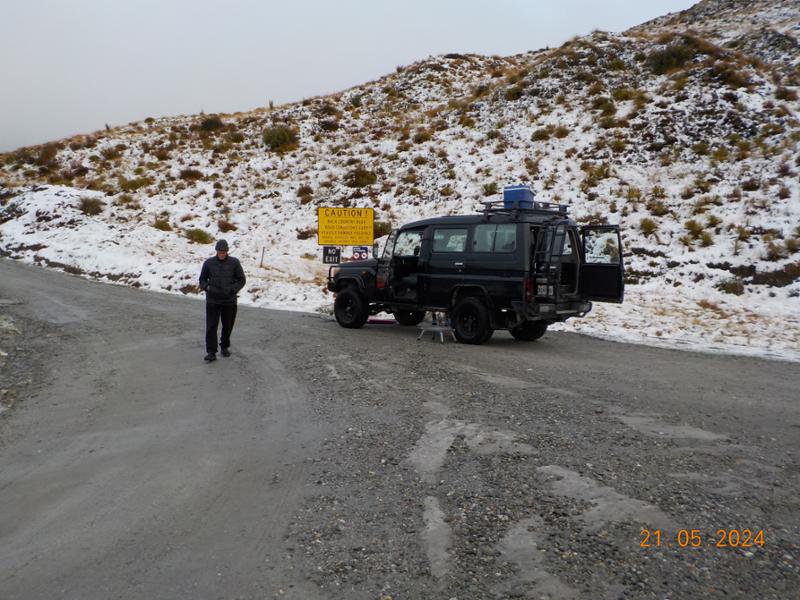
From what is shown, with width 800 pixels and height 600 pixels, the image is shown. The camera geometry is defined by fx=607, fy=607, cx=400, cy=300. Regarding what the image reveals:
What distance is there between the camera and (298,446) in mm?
5398

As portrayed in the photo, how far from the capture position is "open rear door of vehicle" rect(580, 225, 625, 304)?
10523mm

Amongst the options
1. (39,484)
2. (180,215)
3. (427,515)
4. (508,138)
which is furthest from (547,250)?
(180,215)

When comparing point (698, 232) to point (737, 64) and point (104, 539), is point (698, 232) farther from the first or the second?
point (104, 539)

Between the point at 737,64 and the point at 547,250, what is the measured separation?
22.5 m

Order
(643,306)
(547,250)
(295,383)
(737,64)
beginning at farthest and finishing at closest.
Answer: (737,64)
(643,306)
(547,250)
(295,383)

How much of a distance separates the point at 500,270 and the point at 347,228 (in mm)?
8420

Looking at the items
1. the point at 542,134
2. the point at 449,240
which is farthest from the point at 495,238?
the point at 542,134

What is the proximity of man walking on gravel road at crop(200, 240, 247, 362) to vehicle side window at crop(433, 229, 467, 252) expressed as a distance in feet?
12.6

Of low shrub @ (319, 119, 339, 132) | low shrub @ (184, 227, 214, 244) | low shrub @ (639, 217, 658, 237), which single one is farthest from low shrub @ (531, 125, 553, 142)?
low shrub @ (184, 227, 214, 244)

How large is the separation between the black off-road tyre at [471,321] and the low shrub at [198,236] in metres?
16.0

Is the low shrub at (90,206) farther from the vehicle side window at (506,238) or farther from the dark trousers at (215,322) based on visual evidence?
the vehicle side window at (506,238)

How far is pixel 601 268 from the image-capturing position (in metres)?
10.7

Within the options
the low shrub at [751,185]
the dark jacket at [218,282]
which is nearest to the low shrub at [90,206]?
the dark jacket at [218,282]
